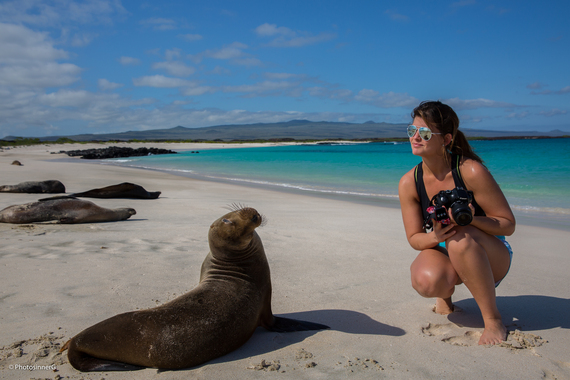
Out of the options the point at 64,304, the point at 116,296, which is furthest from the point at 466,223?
the point at 64,304

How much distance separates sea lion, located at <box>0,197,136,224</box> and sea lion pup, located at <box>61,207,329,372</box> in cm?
398

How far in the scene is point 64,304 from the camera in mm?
3098

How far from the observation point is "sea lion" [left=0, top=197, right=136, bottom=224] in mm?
5879

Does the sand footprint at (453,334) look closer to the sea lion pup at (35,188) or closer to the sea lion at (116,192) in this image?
the sea lion at (116,192)

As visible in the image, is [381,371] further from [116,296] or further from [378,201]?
[378,201]

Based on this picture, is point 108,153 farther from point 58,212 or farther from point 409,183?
point 409,183

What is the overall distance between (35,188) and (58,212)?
3909 millimetres

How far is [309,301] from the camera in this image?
3.45m

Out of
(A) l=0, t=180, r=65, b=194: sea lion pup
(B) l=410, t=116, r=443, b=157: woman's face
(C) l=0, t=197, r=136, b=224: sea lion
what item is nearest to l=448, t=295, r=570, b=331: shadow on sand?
(B) l=410, t=116, r=443, b=157: woman's face

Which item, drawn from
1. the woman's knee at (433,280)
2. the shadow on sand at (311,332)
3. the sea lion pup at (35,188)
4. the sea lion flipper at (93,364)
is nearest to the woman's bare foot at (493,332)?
the woman's knee at (433,280)

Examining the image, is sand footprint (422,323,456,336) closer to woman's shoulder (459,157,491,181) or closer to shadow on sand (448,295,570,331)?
shadow on sand (448,295,570,331)

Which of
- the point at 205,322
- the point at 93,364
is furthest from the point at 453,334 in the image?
the point at 93,364

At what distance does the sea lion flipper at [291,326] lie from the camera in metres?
2.79

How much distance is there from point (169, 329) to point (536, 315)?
8.75 ft
